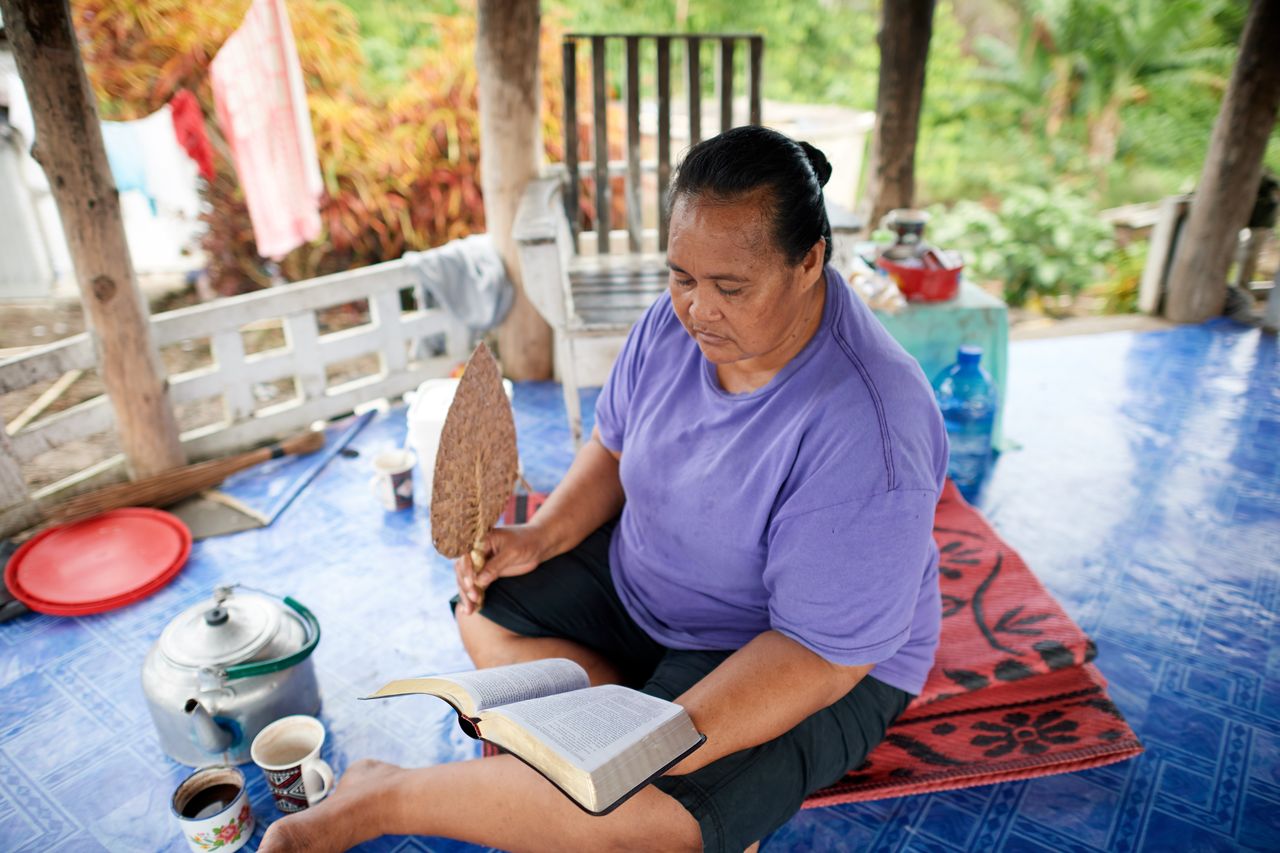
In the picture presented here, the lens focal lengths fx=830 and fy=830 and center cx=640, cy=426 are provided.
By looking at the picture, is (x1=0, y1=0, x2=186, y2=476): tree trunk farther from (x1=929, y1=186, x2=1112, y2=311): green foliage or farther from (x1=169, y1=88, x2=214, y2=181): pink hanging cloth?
(x1=929, y1=186, x2=1112, y2=311): green foliage

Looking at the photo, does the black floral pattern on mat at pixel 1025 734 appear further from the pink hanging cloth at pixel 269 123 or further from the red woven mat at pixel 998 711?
the pink hanging cloth at pixel 269 123

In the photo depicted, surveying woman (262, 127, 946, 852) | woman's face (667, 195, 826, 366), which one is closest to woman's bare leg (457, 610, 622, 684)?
woman (262, 127, 946, 852)

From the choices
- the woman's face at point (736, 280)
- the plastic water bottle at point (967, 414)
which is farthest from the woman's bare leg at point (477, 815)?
the plastic water bottle at point (967, 414)

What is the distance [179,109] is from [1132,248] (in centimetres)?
700

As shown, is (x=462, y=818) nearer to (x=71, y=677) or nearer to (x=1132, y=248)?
(x=71, y=677)

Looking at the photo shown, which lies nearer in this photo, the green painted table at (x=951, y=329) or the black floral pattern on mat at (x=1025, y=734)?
the black floral pattern on mat at (x=1025, y=734)

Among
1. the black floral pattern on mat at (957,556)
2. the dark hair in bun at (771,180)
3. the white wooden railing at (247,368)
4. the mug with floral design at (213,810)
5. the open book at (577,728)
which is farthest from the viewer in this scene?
the white wooden railing at (247,368)

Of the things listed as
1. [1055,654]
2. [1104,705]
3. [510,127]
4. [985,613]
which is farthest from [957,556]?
[510,127]

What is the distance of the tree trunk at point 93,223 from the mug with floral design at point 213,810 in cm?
161

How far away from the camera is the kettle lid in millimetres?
1716

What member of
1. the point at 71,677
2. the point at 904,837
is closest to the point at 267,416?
the point at 71,677

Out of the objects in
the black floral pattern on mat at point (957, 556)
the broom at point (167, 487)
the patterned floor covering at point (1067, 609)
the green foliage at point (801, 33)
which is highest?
the green foliage at point (801, 33)

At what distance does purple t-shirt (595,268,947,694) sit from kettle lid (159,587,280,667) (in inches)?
33.0

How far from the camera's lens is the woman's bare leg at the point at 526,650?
1.61 meters
